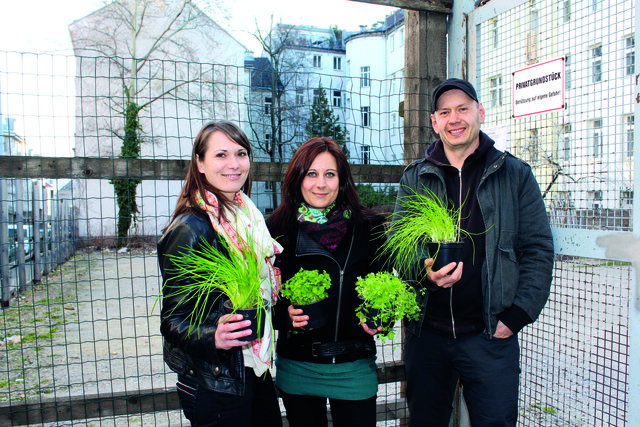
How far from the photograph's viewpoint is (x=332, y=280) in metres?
2.21

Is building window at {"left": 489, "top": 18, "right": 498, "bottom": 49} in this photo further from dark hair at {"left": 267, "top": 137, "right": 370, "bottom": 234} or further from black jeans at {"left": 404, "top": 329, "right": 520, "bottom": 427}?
black jeans at {"left": 404, "top": 329, "right": 520, "bottom": 427}

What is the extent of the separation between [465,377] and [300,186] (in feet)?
4.31

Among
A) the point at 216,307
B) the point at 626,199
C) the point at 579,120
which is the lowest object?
the point at 216,307

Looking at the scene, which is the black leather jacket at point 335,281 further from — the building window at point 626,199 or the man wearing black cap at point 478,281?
the building window at point 626,199

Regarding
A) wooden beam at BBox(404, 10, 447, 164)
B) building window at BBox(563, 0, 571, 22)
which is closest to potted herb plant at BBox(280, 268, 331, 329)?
wooden beam at BBox(404, 10, 447, 164)

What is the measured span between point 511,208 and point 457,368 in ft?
2.87

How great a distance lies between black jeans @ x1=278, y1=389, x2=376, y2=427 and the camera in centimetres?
Result: 215

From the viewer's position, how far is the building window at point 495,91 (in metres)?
2.73

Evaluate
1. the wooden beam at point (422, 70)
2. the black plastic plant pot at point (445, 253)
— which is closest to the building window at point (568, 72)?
the wooden beam at point (422, 70)

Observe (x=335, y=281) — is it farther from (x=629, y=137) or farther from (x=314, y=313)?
(x=629, y=137)

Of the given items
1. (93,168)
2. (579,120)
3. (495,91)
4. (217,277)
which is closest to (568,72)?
(579,120)

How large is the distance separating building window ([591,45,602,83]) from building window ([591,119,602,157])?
0.21 metres

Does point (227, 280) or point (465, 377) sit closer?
point (227, 280)

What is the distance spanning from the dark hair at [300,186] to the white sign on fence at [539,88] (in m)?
1.12
